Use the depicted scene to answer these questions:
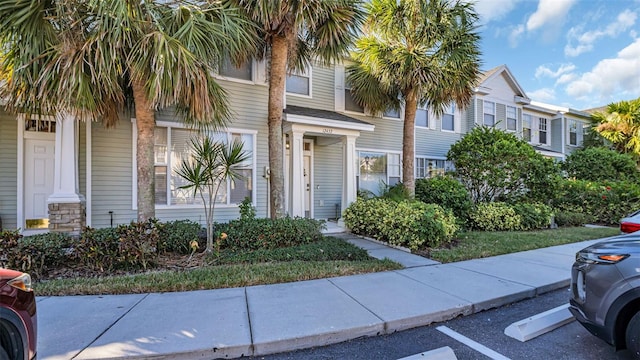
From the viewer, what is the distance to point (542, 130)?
714 inches

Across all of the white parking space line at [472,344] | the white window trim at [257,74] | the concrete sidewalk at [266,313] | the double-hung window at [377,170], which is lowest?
the white parking space line at [472,344]

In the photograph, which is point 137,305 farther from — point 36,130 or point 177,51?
point 36,130

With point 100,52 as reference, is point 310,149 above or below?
below

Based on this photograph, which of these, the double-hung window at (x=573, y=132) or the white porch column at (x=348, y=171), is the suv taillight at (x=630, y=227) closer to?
the white porch column at (x=348, y=171)

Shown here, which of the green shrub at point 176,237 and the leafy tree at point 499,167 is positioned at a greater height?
the leafy tree at point 499,167

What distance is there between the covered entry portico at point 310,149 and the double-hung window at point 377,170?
90 centimetres

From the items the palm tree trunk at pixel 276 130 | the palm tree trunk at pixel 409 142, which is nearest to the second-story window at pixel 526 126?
the palm tree trunk at pixel 409 142

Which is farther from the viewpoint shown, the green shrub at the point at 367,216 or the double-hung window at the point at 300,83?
the double-hung window at the point at 300,83

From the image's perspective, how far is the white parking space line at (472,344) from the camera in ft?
9.66

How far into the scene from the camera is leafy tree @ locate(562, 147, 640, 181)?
1498 cm

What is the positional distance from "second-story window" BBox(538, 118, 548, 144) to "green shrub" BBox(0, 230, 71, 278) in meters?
21.4

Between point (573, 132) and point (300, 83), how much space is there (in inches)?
738

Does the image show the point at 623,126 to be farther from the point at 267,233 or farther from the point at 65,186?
the point at 65,186

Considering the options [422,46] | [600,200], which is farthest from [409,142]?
[600,200]
